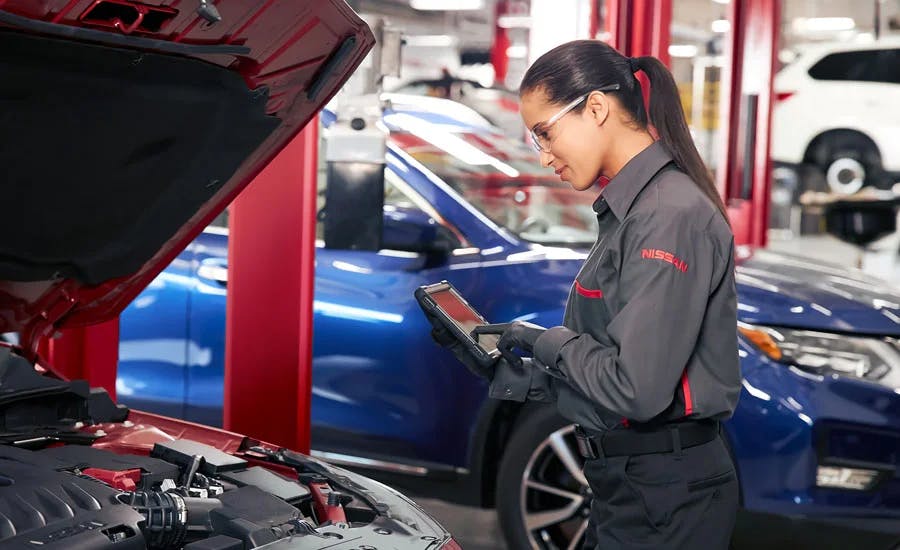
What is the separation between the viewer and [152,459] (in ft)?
7.34

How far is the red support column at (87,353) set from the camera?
11.6 feet

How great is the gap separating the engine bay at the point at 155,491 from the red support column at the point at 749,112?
7.13 m

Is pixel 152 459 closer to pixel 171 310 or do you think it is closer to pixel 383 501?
pixel 383 501

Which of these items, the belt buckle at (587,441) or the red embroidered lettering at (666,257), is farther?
the belt buckle at (587,441)

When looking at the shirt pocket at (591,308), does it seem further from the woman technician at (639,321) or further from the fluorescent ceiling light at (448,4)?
the fluorescent ceiling light at (448,4)

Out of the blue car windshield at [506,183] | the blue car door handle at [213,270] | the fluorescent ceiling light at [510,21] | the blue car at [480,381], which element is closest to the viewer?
the blue car at [480,381]

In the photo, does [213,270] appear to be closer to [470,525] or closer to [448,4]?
[470,525]

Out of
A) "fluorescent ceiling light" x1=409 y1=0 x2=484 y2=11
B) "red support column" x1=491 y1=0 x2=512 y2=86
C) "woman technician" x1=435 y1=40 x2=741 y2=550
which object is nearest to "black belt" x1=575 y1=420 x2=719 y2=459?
"woman technician" x1=435 y1=40 x2=741 y2=550

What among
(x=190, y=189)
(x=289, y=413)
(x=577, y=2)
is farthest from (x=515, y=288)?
(x=577, y=2)

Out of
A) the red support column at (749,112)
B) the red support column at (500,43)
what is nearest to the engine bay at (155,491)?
the red support column at (749,112)

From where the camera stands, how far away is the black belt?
6.87ft

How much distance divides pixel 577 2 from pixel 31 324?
4.62 meters

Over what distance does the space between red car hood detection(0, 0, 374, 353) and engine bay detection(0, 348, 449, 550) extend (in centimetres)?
18

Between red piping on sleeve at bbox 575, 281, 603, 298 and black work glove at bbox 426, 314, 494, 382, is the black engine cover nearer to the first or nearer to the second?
black work glove at bbox 426, 314, 494, 382
